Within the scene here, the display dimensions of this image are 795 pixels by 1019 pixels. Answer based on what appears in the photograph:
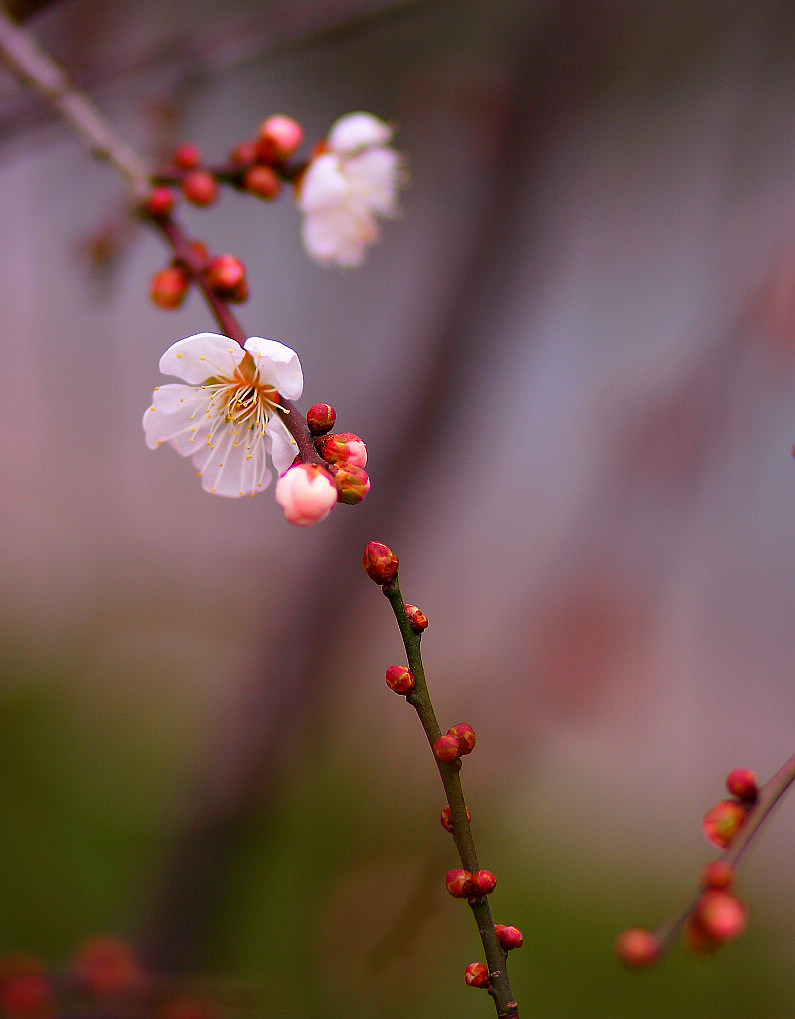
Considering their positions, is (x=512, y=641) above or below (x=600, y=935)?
above

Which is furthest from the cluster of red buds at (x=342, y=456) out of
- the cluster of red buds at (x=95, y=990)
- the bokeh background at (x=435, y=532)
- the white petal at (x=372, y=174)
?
the cluster of red buds at (x=95, y=990)

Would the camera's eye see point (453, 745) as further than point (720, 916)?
Yes

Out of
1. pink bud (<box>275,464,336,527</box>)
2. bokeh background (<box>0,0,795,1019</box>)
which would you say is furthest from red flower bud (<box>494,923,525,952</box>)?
bokeh background (<box>0,0,795,1019</box>)

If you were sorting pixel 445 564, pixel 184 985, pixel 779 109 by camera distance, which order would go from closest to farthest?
pixel 184 985 < pixel 779 109 < pixel 445 564

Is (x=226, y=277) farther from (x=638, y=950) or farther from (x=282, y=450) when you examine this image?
(x=638, y=950)

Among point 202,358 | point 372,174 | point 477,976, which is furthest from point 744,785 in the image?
point 372,174

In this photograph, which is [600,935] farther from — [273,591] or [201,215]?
[201,215]

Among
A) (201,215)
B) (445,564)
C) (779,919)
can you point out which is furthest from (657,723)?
(201,215)

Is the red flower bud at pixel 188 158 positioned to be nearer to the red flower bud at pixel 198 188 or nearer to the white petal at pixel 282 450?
the red flower bud at pixel 198 188
